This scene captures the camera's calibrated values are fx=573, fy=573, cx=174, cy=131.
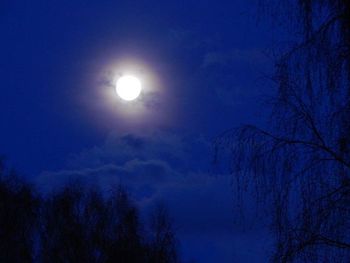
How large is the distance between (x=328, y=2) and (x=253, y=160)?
1702mm

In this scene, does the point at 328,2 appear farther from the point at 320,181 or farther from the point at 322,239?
the point at 322,239

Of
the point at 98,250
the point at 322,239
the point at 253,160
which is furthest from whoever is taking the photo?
the point at 98,250

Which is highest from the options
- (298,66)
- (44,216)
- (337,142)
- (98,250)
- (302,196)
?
(44,216)

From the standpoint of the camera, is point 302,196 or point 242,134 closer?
point 302,196

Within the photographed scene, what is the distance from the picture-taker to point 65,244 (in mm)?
28375

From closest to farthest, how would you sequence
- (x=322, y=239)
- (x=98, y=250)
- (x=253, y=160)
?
(x=322, y=239), (x=253, y=160), (x=98, y=250)

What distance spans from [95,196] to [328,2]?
25.4 m

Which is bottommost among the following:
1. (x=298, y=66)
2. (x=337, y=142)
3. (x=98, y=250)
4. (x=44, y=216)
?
(x=337, y=142)

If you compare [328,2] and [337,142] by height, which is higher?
[328,2]

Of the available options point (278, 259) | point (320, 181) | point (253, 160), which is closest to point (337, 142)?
point (320, 181)

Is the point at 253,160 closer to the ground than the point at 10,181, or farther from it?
closer to the ground

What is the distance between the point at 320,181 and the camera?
5.11 m

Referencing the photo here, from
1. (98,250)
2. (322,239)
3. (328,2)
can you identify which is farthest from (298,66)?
(98,250)

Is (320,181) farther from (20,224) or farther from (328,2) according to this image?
(20,224)
